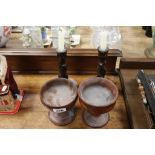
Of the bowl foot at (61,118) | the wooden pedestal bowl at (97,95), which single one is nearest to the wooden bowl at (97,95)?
the wooden pedestal bowl at (97,95)

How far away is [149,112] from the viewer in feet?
2.35

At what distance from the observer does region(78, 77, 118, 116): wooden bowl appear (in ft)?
Answer: 2.02

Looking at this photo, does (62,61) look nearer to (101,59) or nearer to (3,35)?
(101,59)

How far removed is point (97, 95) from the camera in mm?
670

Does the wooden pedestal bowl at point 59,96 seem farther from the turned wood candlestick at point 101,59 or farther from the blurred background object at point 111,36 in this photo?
the blurred background object at point 111,36

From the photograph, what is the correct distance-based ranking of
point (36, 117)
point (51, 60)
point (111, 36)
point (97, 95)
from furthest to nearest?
point (111, 36)
point (51, 60)
point (36, 117)
point (97, 95)

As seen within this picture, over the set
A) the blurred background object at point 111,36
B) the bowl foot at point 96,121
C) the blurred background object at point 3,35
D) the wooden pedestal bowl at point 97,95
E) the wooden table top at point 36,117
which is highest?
the blurred background object at point 3,35

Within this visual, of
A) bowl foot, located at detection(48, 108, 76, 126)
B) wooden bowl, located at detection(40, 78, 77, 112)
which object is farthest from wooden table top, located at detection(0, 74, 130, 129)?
wooden bowl, located at detection(40, 78, 77, 112)

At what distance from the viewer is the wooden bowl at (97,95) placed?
0.62m

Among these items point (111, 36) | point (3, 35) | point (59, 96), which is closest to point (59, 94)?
point (59, 96)
